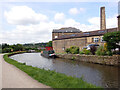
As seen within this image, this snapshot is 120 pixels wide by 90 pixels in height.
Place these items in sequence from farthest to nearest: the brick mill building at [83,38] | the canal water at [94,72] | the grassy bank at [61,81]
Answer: the brick mill building at [83,38] < the canal water at [94,72] < the grassy bank at [61,81]

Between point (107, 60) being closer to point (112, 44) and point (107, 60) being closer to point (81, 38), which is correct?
point (112, 44)

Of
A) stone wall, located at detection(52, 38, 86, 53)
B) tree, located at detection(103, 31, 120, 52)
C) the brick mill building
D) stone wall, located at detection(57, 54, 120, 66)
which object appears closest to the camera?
stone wall, located at detection(57, 54, 120, 66)

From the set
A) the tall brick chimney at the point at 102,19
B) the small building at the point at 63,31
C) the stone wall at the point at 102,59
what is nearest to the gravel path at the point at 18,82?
the stone wall at the point at 102,59

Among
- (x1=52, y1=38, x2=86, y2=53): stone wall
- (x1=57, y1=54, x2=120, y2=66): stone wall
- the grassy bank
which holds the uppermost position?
(x1=52, y1=38, x2=86, y2=53): stone wall

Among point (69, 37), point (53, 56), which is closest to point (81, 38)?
point (69, 37)

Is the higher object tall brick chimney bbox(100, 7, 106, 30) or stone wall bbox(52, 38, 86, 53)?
tall brick chimney bbox(100, 7, 106, 30)

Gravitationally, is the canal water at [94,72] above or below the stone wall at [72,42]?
below

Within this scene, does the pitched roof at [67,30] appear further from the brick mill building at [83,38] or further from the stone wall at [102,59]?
the stone wall at [102,59]

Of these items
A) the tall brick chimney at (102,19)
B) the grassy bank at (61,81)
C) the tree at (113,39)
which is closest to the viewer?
the grassy bank at (61,81)

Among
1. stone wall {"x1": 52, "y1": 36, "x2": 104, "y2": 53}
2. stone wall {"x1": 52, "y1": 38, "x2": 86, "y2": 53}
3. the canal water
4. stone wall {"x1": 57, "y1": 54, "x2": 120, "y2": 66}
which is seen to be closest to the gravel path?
the canal water

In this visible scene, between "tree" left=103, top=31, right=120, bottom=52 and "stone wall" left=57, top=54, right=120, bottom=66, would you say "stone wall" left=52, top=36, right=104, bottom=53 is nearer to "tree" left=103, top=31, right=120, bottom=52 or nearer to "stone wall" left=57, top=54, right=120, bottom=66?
"stone wall" left=57, top=54, right=120, bottom=66

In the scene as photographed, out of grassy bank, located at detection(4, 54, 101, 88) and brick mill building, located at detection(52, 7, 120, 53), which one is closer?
grassy bank, located at detection(4, 54, 101, 88)

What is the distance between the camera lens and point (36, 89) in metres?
4.93

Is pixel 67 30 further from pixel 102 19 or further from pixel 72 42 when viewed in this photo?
pixel 72 42
